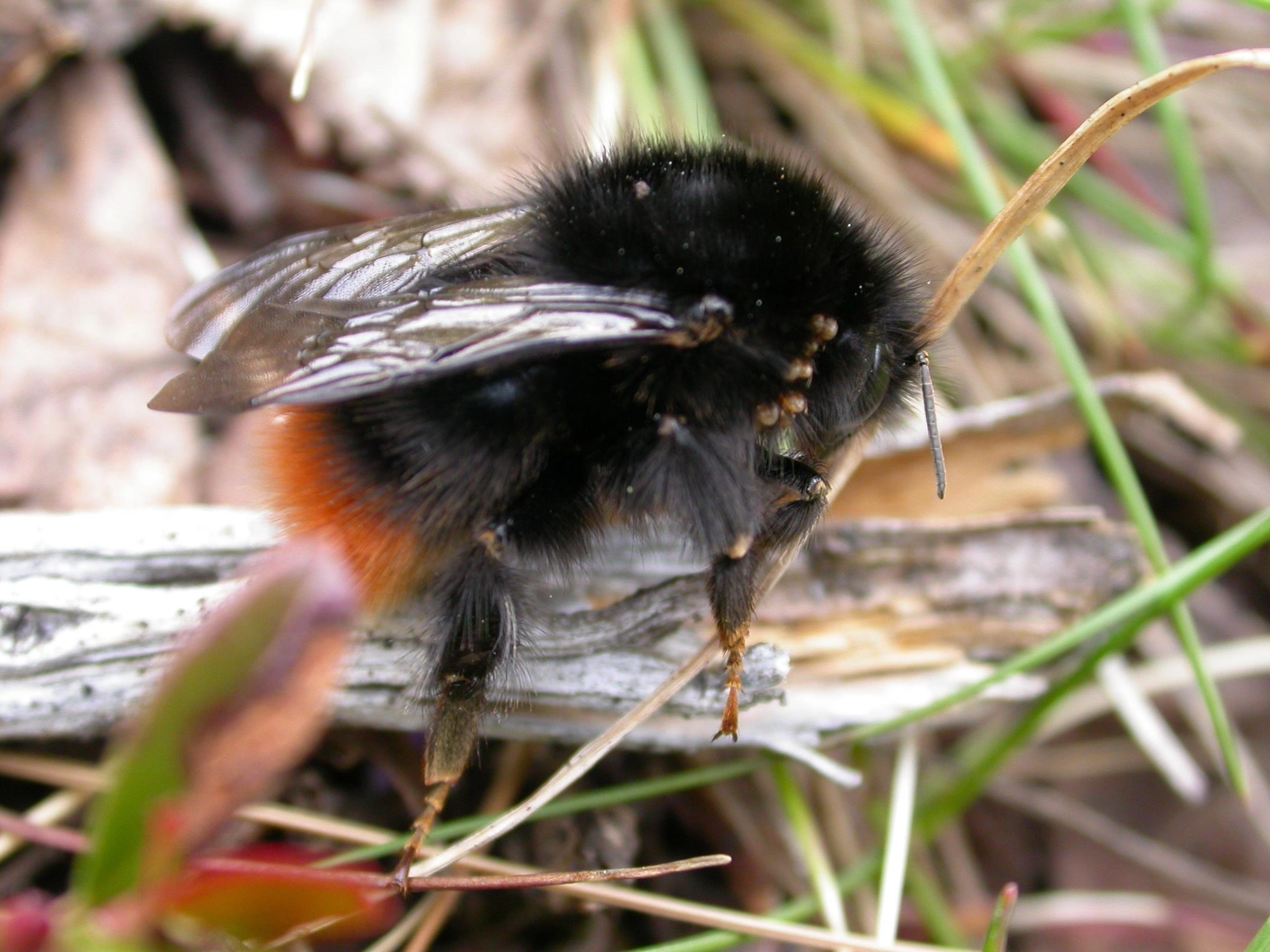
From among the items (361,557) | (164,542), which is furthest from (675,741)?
(164,542)

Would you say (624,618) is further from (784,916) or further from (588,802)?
(784,916)

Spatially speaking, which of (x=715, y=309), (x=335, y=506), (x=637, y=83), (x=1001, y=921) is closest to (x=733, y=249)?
(x=715, y=309)

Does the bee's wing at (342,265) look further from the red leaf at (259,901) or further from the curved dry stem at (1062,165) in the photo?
the red leaf at (259,901)

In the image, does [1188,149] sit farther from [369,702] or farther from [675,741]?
[369,702]

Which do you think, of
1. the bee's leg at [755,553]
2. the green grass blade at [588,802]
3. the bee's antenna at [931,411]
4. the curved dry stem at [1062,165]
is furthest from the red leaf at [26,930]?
the curved dry stem at [1062,165]

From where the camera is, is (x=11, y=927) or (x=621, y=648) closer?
(x=11, y=927)
